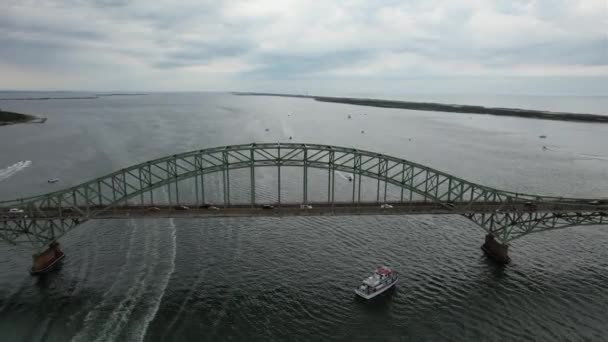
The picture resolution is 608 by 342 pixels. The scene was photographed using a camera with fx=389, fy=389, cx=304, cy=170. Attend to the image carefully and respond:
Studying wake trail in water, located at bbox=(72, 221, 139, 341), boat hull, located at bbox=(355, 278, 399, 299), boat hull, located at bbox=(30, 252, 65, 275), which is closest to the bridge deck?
boat hull, located at bbox=(30, 252, 65, 275)

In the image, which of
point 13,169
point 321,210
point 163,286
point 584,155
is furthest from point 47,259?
point 584,155

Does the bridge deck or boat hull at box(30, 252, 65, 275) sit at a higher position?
the bridge deck

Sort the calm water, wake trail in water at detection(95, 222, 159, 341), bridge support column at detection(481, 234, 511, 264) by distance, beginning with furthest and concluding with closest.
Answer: bridge support column at detection(481, 234, 511, 264) → the calm water → wake trail in water at detection(95, 222, 159, 341)

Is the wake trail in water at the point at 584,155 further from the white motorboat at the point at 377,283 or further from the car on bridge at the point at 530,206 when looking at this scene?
the white motorboat at the point at 377,283

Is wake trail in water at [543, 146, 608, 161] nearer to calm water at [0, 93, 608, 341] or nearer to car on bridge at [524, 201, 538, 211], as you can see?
calm water at [0, 93, 608, 341]

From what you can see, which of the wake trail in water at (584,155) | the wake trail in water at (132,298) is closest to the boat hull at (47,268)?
the wake trail in water at (132,298)
